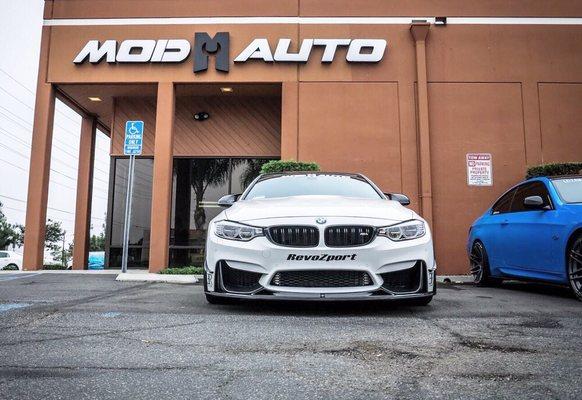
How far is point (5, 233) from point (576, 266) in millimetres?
77487

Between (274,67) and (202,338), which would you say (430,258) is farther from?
(274,67)

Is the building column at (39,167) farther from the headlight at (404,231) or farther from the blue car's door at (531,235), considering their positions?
the blue car's door at (531,235)

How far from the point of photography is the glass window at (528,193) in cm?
565

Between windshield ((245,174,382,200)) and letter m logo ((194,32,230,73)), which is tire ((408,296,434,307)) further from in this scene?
letter m logo ((194,32,230,73))

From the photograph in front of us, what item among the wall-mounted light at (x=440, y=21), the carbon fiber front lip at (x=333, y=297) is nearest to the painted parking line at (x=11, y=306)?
the carbon fiber front lip at (x=333, y=297)

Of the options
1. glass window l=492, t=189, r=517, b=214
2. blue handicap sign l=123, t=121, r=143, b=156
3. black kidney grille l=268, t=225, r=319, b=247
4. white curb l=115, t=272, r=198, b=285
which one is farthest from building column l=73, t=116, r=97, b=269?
black kidney grille l=268, t=225, r=319, b=247

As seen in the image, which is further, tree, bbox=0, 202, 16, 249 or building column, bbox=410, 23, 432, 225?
tree, bbox=0, 202, 16, 249

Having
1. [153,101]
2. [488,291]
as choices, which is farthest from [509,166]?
[153,101]

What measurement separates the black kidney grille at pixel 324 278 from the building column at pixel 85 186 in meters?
12.8

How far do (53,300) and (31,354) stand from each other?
2.48 metres

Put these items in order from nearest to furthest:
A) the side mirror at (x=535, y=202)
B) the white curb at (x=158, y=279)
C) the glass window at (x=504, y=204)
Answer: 1. the side mirror at (x=535, y=202)
2. the glass window at (x=504, y=204)
3. the white curb at (x=158, y=279)

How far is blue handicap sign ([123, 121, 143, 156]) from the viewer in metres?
9.05

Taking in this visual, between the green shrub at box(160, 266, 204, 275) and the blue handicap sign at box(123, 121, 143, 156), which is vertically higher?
the blue handicap sign at box(123, 121, 143, 156)

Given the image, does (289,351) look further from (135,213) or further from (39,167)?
(135,213)
